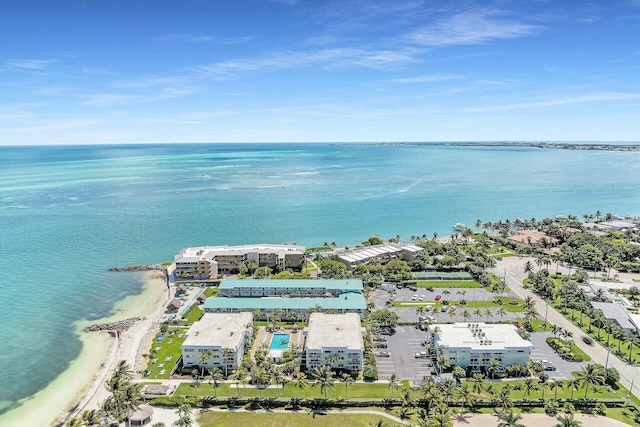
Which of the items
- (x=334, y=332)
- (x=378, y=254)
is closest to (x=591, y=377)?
(x=334, y=332)

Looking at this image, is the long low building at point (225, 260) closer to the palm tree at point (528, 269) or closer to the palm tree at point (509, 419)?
the palm tree at point (528, 269)

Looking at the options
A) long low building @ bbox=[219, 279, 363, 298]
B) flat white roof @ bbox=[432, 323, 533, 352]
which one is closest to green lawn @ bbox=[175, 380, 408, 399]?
flat white roof @ bbox=[432, 323, 533, 352]

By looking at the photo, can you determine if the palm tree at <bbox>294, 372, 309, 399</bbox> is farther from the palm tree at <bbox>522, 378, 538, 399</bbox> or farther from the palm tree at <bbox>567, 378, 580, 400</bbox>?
the palm tree at <bbox>567, 378, 580, 400</bbox>

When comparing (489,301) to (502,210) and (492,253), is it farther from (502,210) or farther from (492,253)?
(502,210)

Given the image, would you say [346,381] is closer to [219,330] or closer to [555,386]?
[219,330]

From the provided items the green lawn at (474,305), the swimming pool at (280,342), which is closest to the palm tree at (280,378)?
the swimming pool at (280,342)
